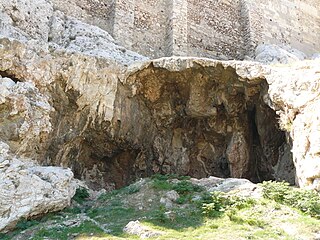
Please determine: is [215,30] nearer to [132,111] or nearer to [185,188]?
[132,111]

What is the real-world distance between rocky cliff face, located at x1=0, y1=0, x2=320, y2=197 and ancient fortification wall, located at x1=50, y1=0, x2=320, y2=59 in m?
1.90

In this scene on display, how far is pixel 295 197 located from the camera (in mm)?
9242

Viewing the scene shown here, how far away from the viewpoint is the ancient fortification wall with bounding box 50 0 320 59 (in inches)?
648

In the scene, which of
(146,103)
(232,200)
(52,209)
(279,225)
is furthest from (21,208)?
(146,103)

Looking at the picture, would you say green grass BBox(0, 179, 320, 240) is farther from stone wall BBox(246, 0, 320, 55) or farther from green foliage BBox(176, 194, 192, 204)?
stone wall BBox(246, 0, 320, 55)

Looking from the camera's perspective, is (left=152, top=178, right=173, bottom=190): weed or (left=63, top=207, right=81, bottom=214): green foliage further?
(left=152, top=178, right=173, bottom=190): weed

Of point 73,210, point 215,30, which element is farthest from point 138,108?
point 215,30

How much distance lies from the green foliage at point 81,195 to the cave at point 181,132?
1.65 m

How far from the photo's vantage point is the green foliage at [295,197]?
8.80 meters

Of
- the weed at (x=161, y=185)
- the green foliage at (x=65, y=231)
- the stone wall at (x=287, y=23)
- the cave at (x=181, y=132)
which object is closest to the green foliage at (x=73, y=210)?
the green foliage at (x=65, y=231)

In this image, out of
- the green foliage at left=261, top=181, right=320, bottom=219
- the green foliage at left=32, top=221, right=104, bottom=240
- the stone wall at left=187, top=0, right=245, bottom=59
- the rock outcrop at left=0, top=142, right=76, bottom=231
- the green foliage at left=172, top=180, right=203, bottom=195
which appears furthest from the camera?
the stone wall at left=187, top=0, right=245, bottom=59

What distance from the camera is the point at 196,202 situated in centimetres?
925

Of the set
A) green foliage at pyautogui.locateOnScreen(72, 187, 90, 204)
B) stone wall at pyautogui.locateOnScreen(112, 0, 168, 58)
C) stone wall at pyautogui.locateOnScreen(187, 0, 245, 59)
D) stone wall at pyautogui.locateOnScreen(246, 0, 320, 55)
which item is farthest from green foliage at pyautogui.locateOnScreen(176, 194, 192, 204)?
stone wall at pyautogui.locateOnScreen(246, 0, 320, 55)

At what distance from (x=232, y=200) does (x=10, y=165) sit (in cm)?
486
